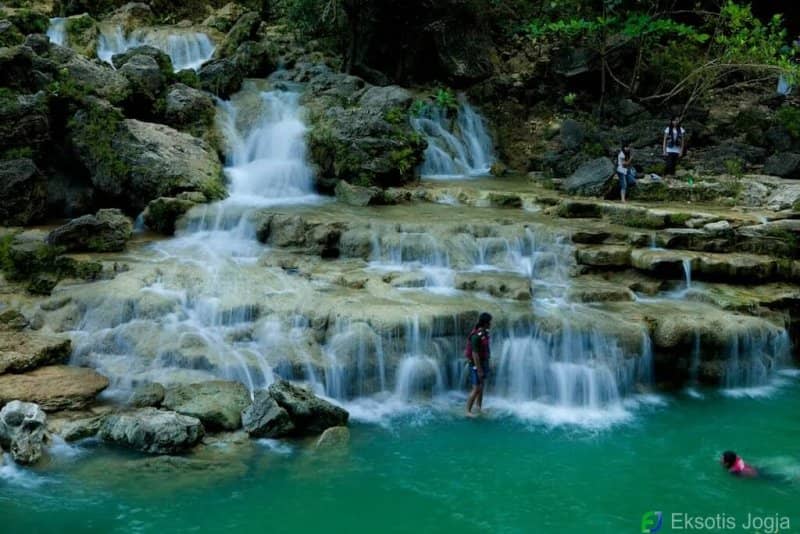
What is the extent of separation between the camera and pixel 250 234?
1528 centimetres

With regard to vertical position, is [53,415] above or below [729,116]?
below

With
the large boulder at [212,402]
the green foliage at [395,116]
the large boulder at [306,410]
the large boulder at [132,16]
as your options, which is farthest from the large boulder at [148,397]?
the large boulder at [132,16]

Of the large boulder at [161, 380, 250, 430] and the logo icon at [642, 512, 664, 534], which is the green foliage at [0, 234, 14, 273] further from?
the logo icon at [642, 512, 664, 534]

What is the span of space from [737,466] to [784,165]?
1237 centimetres

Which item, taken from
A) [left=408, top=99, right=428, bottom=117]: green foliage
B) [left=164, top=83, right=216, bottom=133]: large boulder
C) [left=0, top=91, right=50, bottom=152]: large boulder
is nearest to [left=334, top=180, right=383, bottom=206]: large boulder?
[left=164, top=83, right=216, bottom=133]: large boulder

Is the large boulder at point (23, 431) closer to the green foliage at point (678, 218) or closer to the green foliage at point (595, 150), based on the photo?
the green foliage at point (678, 218)

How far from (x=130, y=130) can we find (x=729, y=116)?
18.6 m

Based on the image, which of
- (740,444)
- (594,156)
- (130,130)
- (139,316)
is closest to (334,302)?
(139,316)

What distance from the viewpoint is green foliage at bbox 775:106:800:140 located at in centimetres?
2023

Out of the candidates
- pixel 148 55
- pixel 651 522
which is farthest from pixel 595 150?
pixel 651 522

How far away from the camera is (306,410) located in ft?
31.3

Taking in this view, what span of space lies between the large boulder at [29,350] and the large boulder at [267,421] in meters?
3.33

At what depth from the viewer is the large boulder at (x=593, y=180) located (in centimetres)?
1780

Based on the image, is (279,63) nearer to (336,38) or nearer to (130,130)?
(336,38)
